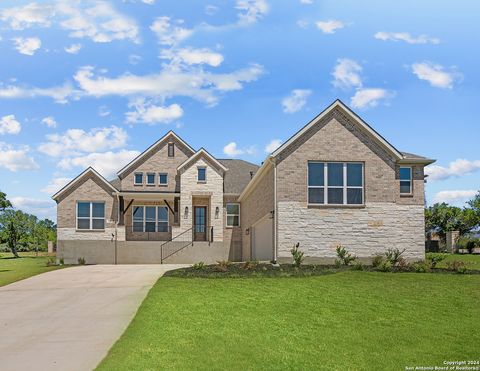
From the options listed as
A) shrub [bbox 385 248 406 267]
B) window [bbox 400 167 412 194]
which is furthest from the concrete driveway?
window [bbox 400 167 412 194]

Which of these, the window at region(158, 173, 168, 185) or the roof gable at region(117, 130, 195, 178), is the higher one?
the roof gable at region(117, 130, 195, 178)

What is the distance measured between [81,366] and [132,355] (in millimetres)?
848

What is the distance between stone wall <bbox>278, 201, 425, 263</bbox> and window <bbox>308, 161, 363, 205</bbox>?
1.59 ft

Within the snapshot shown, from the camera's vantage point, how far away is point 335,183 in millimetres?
26266

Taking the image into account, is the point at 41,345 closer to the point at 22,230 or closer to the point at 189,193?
the point at 189,193

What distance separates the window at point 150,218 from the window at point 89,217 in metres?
2.35

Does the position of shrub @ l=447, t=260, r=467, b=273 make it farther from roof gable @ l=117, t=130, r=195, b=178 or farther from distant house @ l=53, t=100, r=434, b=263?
roof gable @ l=117, t=130, r=195, b=178

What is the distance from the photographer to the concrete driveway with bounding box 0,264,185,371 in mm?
9969

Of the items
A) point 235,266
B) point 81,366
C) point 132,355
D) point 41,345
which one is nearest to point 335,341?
point 132,355

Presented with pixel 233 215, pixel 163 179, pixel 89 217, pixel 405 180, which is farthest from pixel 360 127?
pixel 89 217

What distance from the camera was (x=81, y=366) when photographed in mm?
9156

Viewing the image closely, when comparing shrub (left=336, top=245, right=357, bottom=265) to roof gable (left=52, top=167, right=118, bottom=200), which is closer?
shrub (left=336, top=245, right=357, bottom=265)

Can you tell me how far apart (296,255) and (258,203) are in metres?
7.02

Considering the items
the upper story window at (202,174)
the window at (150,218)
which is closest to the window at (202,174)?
the upper story window at (202,174)
